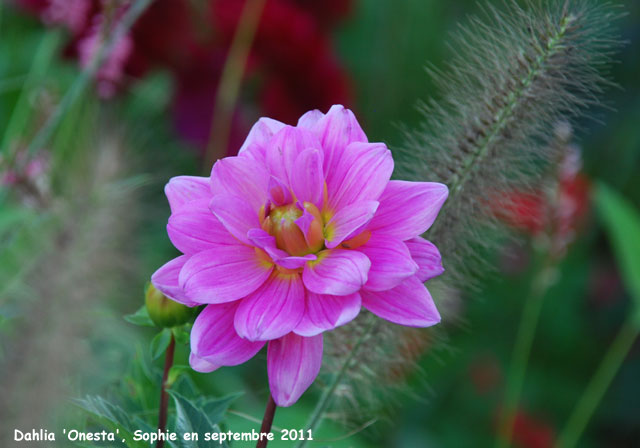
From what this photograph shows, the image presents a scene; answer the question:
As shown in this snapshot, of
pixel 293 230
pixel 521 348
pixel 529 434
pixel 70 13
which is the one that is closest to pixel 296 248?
pixel 293 230

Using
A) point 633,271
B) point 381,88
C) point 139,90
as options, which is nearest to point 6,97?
point 139,90

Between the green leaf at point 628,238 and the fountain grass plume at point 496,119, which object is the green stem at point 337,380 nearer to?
the fountain grass plume at point 496,119

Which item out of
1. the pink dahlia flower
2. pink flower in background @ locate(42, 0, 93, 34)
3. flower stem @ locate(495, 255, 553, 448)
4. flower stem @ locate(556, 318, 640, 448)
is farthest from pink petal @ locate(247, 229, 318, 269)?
flower stem @ locate(556, 318, 640, 448)

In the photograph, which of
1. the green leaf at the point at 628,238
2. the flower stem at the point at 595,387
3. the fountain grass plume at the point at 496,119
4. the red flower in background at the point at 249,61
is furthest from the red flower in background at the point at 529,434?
the fountain grass plume at the point at 496,119

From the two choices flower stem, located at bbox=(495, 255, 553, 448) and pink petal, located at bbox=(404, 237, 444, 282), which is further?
flower stem, located at bbox=(495, 255, 553, 448)

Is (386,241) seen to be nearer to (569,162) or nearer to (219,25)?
(569,162)

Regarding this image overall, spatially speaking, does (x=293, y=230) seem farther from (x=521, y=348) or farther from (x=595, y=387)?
(x=595, y=387)

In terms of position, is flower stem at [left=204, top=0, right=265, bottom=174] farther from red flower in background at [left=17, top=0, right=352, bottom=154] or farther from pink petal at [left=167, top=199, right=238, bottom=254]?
pink petal at [left=167, top=199, right=238, bottom=254]

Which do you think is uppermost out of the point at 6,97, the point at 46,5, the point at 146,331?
the point at 46,5
